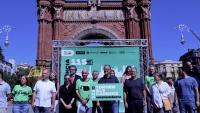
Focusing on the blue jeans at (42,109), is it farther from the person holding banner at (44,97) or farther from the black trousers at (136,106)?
the black trousers at (136,106)

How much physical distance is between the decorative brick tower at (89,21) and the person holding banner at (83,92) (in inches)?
1122

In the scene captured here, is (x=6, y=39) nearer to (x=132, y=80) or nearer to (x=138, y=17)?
(x=138, y=17)

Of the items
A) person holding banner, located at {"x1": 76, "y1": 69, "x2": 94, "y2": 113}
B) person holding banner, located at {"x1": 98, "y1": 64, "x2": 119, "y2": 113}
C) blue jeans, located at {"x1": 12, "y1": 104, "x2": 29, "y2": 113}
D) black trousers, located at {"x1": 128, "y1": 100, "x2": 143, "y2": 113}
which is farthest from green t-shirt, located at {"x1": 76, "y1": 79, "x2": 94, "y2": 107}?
blue jeans, located at {"x1": 12, "y1": 104, "x2": 29, "y2": 113}

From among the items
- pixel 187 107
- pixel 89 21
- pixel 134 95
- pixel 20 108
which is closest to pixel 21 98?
pixel 20 108

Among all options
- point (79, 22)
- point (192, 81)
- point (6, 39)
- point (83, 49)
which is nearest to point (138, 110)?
point (192, 81)

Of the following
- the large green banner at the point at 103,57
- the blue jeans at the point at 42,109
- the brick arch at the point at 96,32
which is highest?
the brick arch at the point at 96,32

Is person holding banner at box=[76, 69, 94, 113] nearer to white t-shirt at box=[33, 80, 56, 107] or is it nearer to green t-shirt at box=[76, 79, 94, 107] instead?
green t-shirt at box=[76, 79, 94, 107]

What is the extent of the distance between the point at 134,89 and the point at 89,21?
30.4 metres

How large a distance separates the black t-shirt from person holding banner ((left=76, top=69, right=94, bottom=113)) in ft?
4.21

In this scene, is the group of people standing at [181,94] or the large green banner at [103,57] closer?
the group of people standing at [181,94]

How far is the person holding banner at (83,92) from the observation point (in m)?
11.1

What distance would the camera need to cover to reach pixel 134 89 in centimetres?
1055

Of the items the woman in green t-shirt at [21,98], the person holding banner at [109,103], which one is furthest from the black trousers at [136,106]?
the woman in green t-shirt at [21,98]

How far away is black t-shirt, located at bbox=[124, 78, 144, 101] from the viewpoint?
34.6 ft
